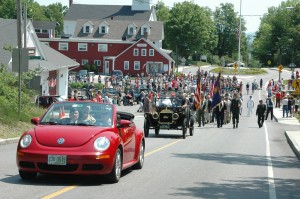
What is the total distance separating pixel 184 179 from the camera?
1316 centimetres

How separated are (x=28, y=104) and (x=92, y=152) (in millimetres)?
18601

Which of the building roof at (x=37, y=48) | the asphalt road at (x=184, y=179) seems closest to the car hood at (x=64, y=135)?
the asphalt road at (x=184, y=179)

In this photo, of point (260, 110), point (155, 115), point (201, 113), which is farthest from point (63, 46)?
point (155, 115)

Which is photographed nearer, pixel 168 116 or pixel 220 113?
pixel 168 116

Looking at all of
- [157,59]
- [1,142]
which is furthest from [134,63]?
[1,142]

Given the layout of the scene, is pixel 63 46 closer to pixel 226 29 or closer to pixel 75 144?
pixel 226 29

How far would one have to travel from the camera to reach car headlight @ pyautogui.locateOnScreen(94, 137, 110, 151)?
11.3 m

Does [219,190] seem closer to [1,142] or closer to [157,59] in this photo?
[1,142]

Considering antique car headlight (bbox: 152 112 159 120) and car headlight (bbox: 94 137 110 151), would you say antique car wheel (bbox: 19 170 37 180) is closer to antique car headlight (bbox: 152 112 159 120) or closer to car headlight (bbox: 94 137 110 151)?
car headlight (bbox: 94 137 110 151)

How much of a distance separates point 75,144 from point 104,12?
120 meters

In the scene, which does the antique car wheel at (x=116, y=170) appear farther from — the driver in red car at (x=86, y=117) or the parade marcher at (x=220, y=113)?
the parade marcher at (x=220, y=113)

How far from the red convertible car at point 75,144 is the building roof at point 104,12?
374 ft

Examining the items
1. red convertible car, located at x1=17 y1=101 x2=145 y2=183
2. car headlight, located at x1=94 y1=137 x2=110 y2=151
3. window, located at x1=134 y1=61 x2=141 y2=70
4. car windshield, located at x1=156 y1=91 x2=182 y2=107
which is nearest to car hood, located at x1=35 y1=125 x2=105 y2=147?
red convertible car, located at x1=17 y1=101 x2=145 y2=183

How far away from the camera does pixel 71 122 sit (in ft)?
40.1
